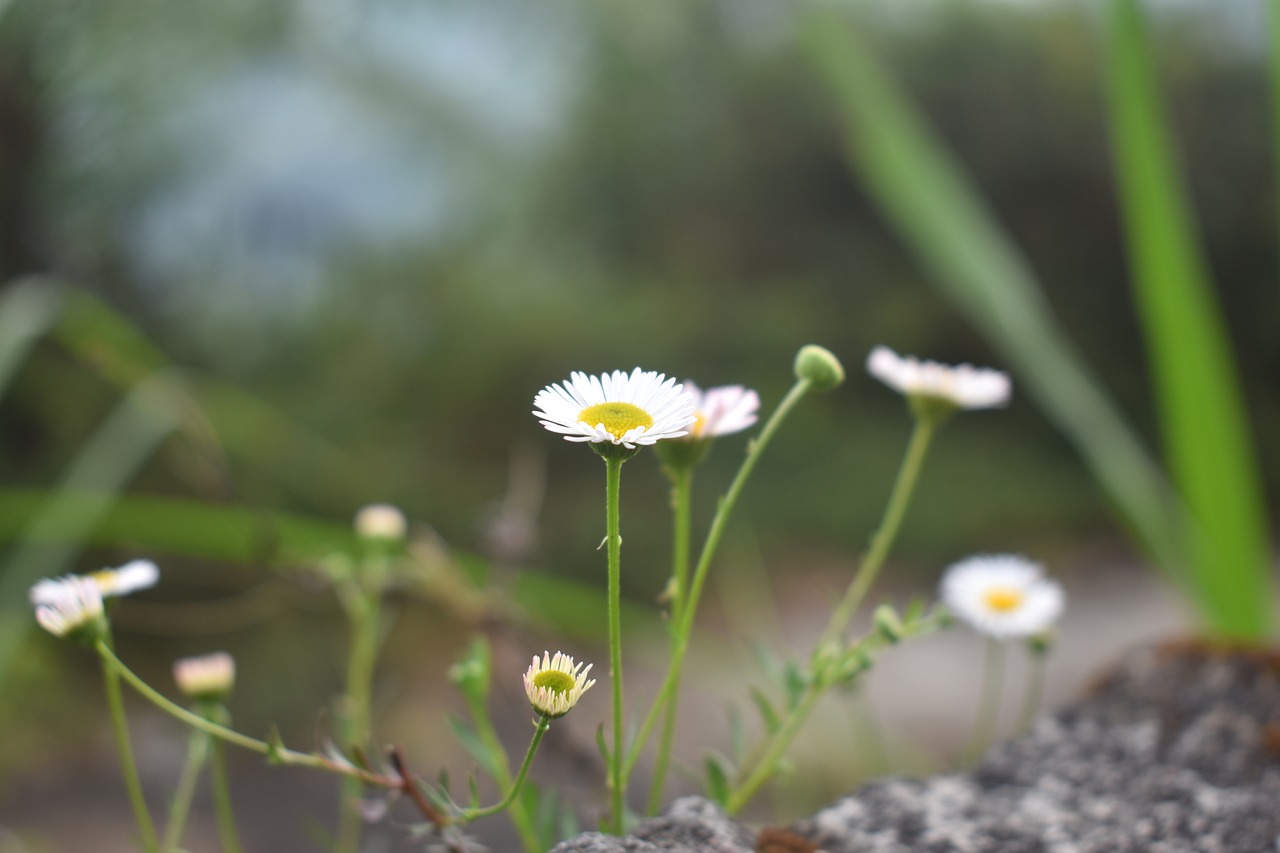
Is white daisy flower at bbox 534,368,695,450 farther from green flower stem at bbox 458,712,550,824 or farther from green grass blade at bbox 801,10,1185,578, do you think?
green grass blade at bbox 801,10,1185,578

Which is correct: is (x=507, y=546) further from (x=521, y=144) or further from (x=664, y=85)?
(x=664, y=85)

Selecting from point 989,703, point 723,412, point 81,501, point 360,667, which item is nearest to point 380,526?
point 360,667

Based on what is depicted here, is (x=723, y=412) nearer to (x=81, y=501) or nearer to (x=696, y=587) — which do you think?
(x=696, y=587)

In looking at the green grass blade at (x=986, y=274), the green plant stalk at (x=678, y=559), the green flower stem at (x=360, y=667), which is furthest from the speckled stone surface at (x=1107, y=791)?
the green grass blade at (x=986, y=274)

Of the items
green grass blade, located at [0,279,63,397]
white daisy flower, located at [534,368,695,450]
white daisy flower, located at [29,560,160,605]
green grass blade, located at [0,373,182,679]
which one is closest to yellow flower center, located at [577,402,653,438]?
white daisy flower, located at [534,368,695,450]

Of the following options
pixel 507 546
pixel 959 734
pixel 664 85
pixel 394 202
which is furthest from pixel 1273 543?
pixel 507 546

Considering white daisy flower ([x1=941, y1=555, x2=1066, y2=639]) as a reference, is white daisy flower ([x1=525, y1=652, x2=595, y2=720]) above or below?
below

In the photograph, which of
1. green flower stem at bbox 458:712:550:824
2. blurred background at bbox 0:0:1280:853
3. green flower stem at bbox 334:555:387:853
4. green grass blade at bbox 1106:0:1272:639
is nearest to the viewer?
green flower stem at bbox 458:712:550:824
